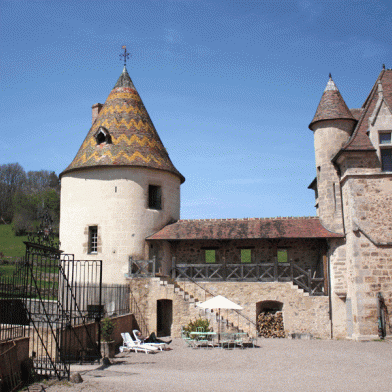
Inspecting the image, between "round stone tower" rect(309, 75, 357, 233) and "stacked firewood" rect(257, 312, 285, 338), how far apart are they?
4086mm

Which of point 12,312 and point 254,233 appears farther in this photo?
point 254,233

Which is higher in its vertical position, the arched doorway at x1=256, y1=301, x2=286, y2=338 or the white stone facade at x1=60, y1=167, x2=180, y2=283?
the white stone facade at x1=60, y1=167, x2=180, y2=283

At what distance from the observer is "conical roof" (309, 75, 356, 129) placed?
17.7 metres

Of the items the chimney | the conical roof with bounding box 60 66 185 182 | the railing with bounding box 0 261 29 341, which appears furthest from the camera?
the chimney

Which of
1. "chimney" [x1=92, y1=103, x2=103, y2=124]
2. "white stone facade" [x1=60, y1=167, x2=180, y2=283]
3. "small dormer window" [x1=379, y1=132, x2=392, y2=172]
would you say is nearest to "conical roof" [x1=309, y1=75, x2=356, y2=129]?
"small dormer window" [x1=379, y1=132, x2=392, y2=172]

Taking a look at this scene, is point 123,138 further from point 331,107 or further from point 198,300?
point 331,107

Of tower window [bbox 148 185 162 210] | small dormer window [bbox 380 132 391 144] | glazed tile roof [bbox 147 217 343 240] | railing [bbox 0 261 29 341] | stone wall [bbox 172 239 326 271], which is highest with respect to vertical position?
small dormer window [bbox 380 132 391 144]

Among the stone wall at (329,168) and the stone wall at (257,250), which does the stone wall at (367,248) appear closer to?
the stone wall at (329,168)

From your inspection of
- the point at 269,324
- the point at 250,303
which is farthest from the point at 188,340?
the point at 269,324

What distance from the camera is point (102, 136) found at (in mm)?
19328

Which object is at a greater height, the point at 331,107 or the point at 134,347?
the point at 331,107

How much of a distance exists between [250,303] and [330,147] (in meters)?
7.03

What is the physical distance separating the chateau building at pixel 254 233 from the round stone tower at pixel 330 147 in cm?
4

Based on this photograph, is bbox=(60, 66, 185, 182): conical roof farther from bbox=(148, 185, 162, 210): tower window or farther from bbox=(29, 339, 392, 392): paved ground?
bbox=(29, 339, 392, 392): paved ground
